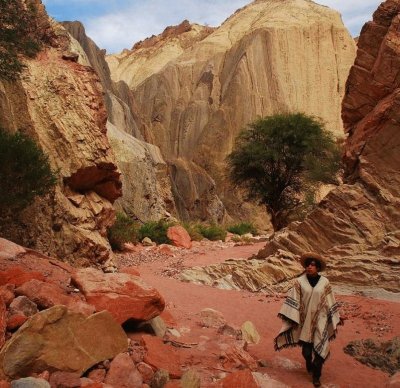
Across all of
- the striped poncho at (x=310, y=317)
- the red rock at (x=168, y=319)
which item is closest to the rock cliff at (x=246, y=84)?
the red rock at (x=168, y=319)

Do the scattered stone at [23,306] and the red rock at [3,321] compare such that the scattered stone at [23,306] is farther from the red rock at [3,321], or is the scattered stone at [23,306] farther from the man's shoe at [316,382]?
the man's shoe at [316,382]

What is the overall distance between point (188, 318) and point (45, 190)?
5.15m

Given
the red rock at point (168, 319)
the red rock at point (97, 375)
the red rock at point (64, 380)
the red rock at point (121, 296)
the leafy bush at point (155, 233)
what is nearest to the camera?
the red rock at point (64, 380)

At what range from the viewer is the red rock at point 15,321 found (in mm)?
4441

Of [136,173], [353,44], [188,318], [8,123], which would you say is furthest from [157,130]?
[188,318]

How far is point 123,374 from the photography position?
14.0 feet

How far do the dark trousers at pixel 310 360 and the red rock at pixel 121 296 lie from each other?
6.13 feet

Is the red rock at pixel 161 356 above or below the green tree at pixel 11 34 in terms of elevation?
below

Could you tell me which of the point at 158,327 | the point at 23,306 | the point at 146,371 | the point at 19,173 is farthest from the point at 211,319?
the point at 19,173

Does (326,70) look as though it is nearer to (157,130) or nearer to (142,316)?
(157,130)

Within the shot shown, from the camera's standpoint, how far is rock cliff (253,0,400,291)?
9.97 m

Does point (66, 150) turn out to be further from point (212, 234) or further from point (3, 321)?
point (212, 234)

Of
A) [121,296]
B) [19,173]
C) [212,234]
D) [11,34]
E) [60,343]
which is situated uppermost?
[11,34]

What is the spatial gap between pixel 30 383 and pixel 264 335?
4152mm
